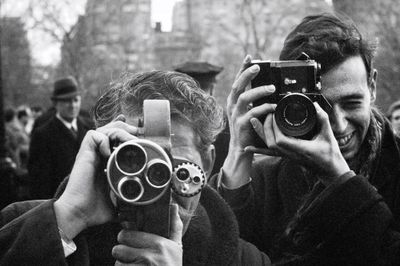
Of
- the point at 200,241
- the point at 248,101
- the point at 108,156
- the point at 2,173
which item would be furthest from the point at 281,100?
the point at 2,173

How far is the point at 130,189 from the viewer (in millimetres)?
1867

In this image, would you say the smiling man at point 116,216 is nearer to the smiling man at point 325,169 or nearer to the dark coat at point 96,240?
the dark coat at point 96,240

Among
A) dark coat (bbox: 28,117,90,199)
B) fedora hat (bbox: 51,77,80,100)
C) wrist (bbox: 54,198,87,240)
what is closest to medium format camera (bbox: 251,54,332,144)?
wrist (bbox: 54,198,87,240)

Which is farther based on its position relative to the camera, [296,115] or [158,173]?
[296,115]

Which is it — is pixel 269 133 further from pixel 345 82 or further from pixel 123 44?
pixel 123 44

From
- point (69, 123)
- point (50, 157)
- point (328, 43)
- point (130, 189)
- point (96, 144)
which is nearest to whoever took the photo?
point (130, 189)

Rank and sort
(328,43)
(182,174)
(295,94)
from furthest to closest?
(328,43) → (295,94) → (182,174)

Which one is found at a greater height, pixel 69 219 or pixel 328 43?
pixel 328 43

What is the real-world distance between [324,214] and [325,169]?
0.17 meters

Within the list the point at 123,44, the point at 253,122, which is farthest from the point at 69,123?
the point at 123,44

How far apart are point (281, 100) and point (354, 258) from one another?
648 millimetres

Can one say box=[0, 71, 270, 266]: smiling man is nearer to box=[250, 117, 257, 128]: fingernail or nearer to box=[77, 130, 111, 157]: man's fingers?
box=[77, 130, 111, 157]: man's fingers

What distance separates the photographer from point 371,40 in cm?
306

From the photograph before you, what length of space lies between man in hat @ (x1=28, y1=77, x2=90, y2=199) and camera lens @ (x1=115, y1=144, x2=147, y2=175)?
5.56m
